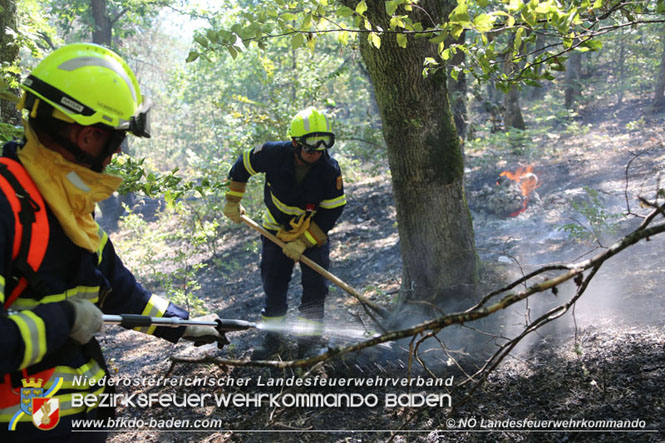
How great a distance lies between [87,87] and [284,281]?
3.16 meters

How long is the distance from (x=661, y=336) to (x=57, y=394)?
3.40 metres

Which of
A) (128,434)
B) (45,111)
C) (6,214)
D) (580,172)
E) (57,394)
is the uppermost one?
(45,111)

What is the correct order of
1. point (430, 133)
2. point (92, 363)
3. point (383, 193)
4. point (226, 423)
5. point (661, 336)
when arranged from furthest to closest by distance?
point (383, 193) < point (430, 133) < point (226, 423) < point (661, 336) < point (92, 363)

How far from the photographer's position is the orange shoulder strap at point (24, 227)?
1.60m

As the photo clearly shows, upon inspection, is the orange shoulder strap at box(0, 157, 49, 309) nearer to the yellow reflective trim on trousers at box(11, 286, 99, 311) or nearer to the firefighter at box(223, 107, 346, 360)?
the yellow reflective trim on trousers at box(11, 286, 99, 311)

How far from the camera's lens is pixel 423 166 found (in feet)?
13.7

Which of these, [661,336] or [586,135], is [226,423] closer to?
[661,336]

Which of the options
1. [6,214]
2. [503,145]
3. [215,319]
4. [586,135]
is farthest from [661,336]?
[586,135]

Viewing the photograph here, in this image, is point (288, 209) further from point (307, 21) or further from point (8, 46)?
point (8, 46)

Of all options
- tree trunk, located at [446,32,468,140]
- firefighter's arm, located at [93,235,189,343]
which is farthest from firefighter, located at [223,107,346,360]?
tree trunk, located at [446,32,468,140]

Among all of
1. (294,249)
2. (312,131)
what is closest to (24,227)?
(312,131)

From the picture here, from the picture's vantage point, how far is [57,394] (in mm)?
1752

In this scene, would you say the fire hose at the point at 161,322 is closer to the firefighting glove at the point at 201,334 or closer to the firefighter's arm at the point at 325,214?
the firefighting glove at the point at 201,334

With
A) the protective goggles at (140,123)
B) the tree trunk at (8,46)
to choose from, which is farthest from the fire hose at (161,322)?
the tree trunk at (8,46)
